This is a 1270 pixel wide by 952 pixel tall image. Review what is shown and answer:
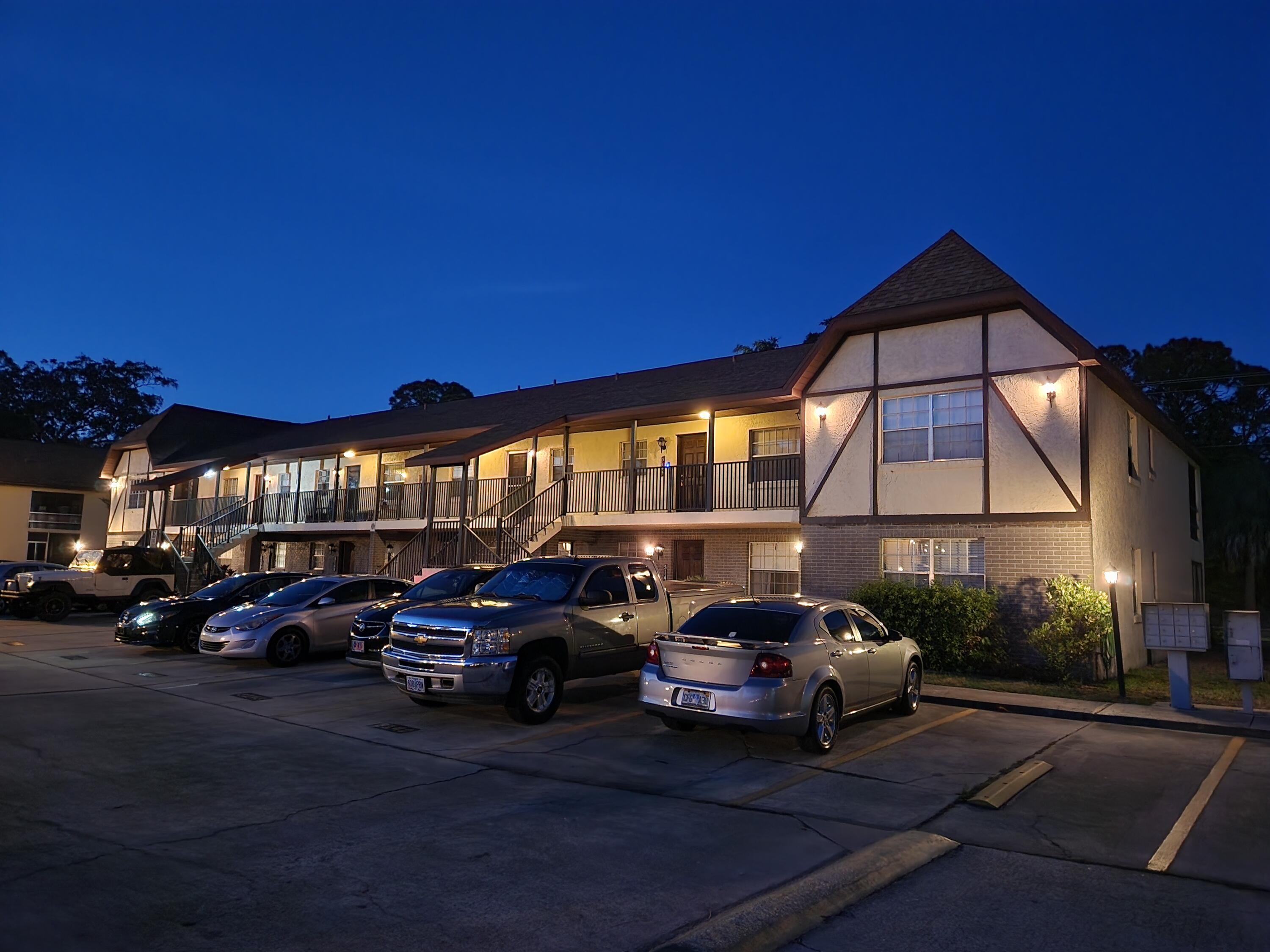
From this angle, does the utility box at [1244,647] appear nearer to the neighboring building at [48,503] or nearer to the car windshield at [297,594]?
the car windshield at [297,594]

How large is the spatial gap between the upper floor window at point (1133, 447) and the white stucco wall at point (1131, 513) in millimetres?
169

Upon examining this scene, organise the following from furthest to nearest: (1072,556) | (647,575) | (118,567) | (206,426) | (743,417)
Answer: (206,426)
(118,567)
(743,417)
(1072,556)
(647,575)

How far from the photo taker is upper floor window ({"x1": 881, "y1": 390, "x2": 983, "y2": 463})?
16.0m

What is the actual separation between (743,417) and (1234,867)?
54.4 feet

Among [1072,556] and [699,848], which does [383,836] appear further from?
[1072,556]

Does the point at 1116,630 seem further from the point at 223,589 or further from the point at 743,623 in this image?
the point at 223,589

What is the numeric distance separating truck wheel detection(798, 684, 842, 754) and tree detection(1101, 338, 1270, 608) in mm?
28665

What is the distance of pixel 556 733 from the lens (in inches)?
387

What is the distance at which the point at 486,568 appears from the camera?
15203mm

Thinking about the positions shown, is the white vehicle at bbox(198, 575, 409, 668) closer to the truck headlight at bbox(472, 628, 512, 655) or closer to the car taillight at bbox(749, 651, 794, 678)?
the truck headlight at bbox(472, 628, 512, 655)

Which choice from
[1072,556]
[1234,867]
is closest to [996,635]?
[1072,556]

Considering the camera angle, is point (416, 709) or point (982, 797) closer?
point (982, 797)

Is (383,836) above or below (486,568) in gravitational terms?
below

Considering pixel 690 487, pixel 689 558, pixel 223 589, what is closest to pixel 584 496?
pixel 690 487
